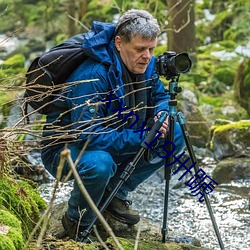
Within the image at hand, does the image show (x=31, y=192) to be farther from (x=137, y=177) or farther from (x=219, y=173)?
(x=219, y=173)

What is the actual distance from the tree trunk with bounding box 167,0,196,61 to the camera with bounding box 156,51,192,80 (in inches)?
259

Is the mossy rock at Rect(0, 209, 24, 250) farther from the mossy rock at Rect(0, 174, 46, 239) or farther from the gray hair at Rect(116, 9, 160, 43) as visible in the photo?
the gray hair at Rect(116, 9, 160, 43)

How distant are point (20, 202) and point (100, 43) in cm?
102

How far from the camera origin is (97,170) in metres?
3.31

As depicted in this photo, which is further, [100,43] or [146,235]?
[146,235]

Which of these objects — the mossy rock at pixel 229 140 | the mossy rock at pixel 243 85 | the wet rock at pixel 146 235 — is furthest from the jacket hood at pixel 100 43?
the mossy rock at pixel 243 85

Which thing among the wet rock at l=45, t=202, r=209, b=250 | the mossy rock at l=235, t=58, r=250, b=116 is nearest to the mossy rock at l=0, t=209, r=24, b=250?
the wet rock at l=45, t=202, r=209, b=250

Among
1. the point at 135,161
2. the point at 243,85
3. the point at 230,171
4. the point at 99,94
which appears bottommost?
the point at 243,85

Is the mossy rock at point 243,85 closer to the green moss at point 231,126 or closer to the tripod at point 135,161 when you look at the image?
the green moss at point 231,126

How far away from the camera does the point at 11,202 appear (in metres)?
3.13

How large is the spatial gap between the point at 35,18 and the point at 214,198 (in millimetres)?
11271

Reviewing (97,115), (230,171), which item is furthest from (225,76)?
(97,115)

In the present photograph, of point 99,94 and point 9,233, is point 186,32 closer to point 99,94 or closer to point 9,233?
point 99,94

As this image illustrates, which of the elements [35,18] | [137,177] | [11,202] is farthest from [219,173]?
[35,18]
